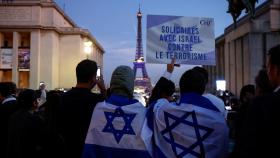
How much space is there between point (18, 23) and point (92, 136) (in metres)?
49.2

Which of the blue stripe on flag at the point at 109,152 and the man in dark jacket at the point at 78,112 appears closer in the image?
the blue stripe on flag at the point at 109,152

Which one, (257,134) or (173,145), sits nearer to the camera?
(257,134)

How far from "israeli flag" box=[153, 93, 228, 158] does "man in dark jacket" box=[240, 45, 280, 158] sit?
981mm

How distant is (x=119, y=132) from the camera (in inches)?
125

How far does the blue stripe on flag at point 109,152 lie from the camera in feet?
10.3

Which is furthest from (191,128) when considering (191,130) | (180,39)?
(180,39)

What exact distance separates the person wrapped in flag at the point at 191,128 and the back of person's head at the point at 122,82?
29cm

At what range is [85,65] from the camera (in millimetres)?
3543

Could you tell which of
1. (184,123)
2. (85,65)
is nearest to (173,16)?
(85,65)

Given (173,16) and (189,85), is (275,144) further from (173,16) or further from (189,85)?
(173,16)

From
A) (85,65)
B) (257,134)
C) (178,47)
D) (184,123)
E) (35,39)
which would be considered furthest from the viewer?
(35,39)

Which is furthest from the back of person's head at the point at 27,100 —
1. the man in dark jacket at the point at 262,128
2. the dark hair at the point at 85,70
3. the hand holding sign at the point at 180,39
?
the man in dark jacket at the point at 262,128

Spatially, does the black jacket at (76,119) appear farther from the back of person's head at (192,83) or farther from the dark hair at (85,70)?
the back of person's head at (192,83)

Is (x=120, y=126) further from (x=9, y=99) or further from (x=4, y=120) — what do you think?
(x=9, y=99)
